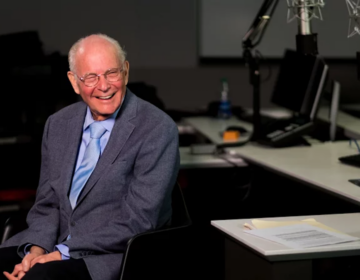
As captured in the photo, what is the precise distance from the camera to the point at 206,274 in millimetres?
3838

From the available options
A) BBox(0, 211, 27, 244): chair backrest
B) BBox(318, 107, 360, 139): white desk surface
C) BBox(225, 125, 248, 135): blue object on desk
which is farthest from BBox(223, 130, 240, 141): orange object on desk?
BBox(0, 211, 27, 244): chair backrest

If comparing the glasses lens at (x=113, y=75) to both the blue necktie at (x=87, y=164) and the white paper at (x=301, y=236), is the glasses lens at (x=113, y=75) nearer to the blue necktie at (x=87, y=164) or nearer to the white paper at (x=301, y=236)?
the blue necktie at (x=87, y=164)

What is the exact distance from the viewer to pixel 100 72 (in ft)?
8.49

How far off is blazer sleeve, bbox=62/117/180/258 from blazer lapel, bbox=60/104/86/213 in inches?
8.3

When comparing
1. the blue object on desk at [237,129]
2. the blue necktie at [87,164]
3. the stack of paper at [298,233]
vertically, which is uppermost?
the blue necktie at [87,164]

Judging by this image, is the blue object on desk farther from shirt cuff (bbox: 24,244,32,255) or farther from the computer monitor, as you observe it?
shirt cuff (bbox: 24,244,32,255)

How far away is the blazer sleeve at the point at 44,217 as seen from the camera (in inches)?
103

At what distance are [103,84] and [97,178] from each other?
34 centimetres

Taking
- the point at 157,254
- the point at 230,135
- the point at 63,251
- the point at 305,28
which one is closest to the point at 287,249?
the point at 157,254

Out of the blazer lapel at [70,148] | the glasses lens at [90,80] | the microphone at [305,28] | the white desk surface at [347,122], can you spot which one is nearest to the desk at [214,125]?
the white desk surface at [347,122]

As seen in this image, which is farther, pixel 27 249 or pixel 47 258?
pixel 27 249

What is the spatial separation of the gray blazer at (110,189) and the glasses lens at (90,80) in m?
0.15

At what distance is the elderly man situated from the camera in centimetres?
248

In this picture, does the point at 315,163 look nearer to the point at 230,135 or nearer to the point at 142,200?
the point at 230,135
